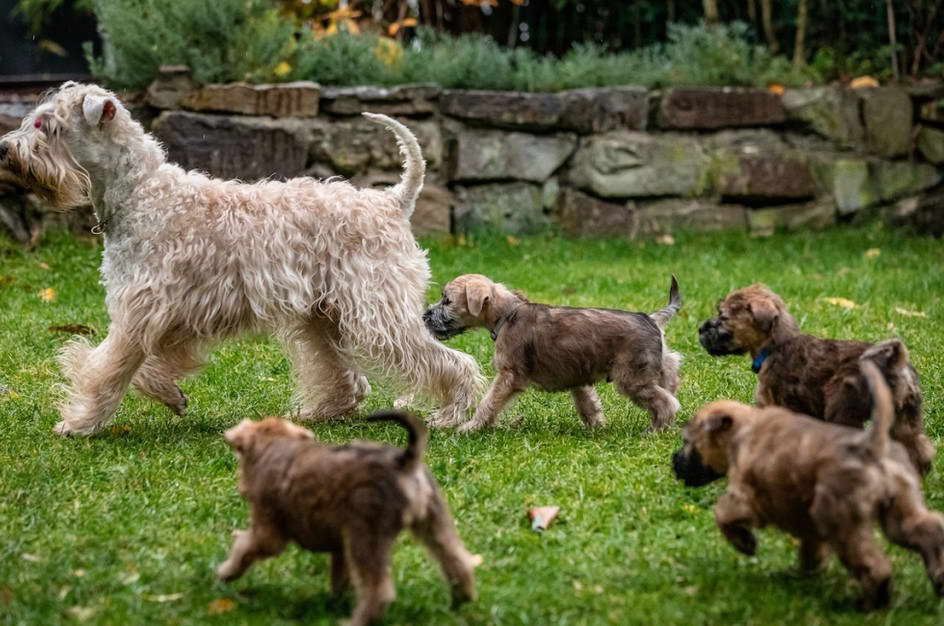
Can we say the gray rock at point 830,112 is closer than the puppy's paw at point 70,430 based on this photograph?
No

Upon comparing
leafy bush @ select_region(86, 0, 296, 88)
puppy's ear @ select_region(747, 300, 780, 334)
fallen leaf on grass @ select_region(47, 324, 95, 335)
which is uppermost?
leafy bush @ select_region(86, 0, 296, 88)

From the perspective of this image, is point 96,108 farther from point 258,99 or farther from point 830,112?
point 830,112

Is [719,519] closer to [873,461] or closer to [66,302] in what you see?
[873,461]

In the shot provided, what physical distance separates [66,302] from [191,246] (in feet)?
12.2

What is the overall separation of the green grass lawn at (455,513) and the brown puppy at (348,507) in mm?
204

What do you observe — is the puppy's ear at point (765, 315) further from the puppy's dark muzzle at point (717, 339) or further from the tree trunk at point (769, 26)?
the tree trunk at point (769, 26)

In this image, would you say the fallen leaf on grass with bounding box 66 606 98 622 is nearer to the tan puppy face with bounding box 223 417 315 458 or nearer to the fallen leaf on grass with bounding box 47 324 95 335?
the tan puppy face with bounding box 223 417 315 458

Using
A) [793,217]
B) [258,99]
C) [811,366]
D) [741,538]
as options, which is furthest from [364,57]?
[741,538]

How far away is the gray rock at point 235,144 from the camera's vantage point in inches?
431

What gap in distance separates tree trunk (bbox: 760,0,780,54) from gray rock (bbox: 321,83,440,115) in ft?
14.2

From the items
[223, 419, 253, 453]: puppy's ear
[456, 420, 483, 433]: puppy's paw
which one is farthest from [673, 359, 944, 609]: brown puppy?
[456, 420, 483, 433]: puppy's paw

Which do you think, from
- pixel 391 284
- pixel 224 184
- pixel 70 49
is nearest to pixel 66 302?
pixel 224 184

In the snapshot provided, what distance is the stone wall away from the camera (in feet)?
37.8

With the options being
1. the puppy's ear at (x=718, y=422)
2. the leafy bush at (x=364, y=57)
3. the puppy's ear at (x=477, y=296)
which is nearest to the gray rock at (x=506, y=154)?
the leafy bush at (x=364, y=57)
